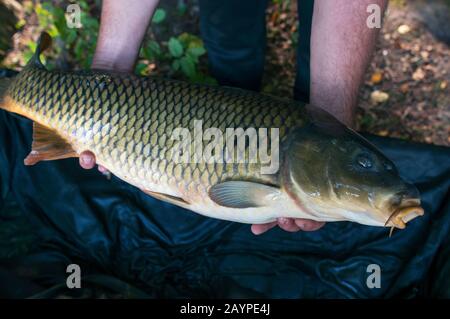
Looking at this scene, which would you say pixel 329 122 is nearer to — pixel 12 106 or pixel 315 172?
pixel 315 172

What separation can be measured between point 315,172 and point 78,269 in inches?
37.0

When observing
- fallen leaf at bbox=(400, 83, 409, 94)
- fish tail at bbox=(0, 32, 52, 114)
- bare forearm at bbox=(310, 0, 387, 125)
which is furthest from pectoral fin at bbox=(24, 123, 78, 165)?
fallen leaf at bbox=(400, 83, 409, 94)

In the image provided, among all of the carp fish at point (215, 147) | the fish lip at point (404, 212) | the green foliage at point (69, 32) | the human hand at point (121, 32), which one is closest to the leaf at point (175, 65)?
the green foliage at point (69, 32)

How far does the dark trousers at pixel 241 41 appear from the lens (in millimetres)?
1771

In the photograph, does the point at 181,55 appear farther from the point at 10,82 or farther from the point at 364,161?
the point at 364,161

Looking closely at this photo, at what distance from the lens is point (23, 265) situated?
1538 millimetres

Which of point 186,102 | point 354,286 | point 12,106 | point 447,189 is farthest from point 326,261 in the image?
point 12,106

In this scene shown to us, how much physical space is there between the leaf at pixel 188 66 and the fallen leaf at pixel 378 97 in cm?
93

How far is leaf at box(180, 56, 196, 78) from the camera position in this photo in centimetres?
205

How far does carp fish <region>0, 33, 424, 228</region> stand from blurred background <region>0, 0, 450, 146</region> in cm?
83

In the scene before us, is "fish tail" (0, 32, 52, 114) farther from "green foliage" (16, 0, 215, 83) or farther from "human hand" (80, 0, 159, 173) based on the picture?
"green foliage" (16, 0, 215, 83)

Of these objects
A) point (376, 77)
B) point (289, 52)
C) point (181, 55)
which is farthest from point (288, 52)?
point (181, 55)

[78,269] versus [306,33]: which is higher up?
[306,33]

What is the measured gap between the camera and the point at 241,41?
6.34ft
